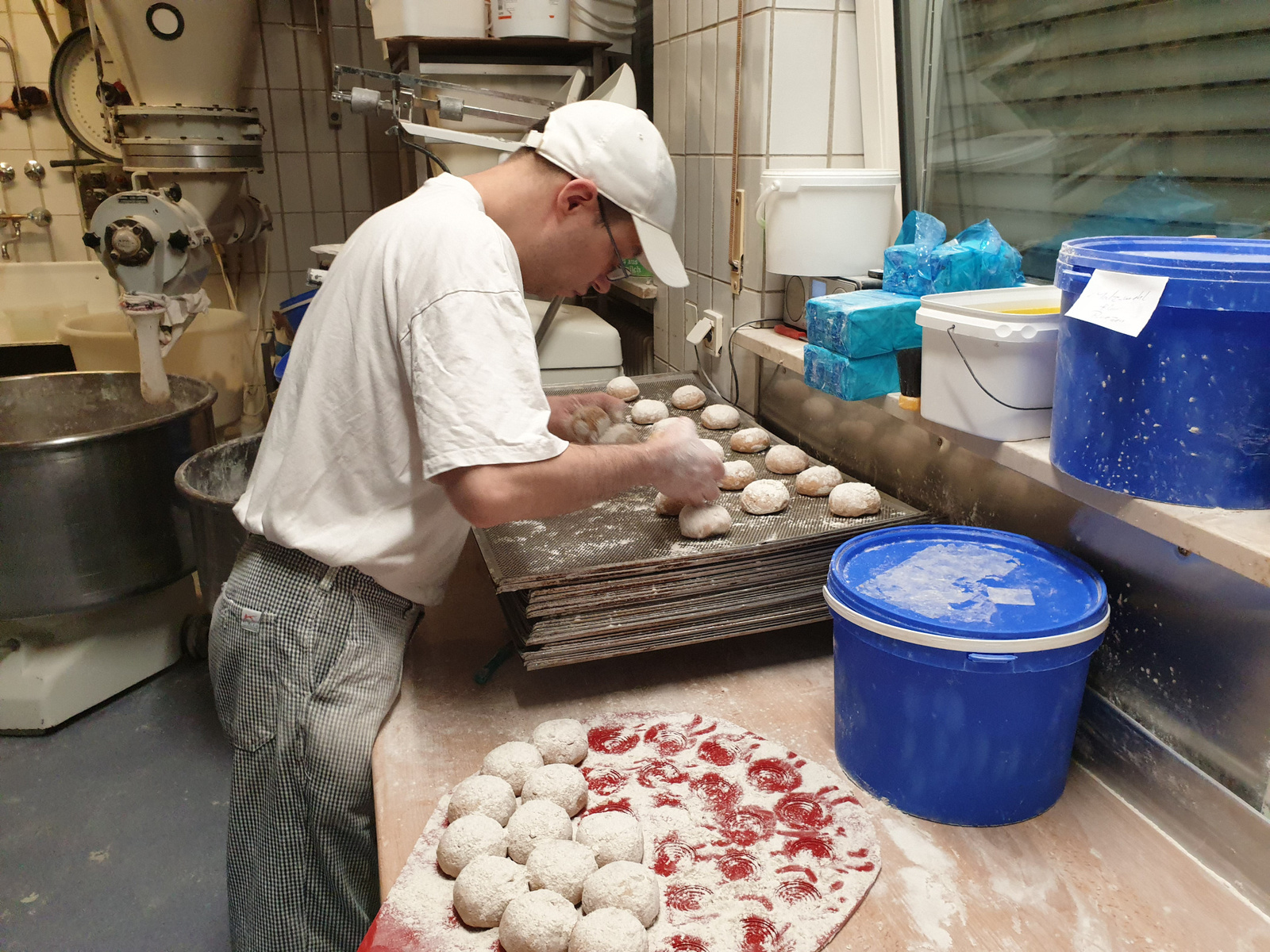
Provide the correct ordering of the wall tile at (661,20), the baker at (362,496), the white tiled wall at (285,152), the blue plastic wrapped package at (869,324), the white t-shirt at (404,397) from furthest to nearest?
the white tiled wall at (285,152), the wall tile at (661,20), the blue plastic wrapped package at (869,324), the baker at (362,496), the white t-shirt at (404,397)

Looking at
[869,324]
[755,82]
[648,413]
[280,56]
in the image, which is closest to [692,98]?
[755,82]

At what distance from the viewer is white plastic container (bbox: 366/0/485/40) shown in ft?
7.90

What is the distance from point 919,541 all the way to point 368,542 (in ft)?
2.49

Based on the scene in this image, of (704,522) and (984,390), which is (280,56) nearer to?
(704,522)

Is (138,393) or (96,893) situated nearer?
(96,893)

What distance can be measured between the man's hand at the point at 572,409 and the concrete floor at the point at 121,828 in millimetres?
1350

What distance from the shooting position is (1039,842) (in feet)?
3.23

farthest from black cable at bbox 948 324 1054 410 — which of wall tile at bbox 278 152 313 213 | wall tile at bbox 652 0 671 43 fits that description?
wall tile at bbox 278 152 313 213

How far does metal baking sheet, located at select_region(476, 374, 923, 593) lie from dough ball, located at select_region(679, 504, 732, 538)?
1 centimetres

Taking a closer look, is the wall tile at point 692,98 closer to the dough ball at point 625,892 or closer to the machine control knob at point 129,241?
the machine control knob at point 129,241

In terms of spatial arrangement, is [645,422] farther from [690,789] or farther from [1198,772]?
[1198,772]

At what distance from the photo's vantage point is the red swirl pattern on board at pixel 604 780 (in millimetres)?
1058

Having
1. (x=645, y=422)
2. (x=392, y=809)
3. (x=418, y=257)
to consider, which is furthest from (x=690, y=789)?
(x=645, y=422)

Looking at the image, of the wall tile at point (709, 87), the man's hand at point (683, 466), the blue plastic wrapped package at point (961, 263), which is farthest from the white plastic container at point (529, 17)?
the man's hand at point (683, 466)
